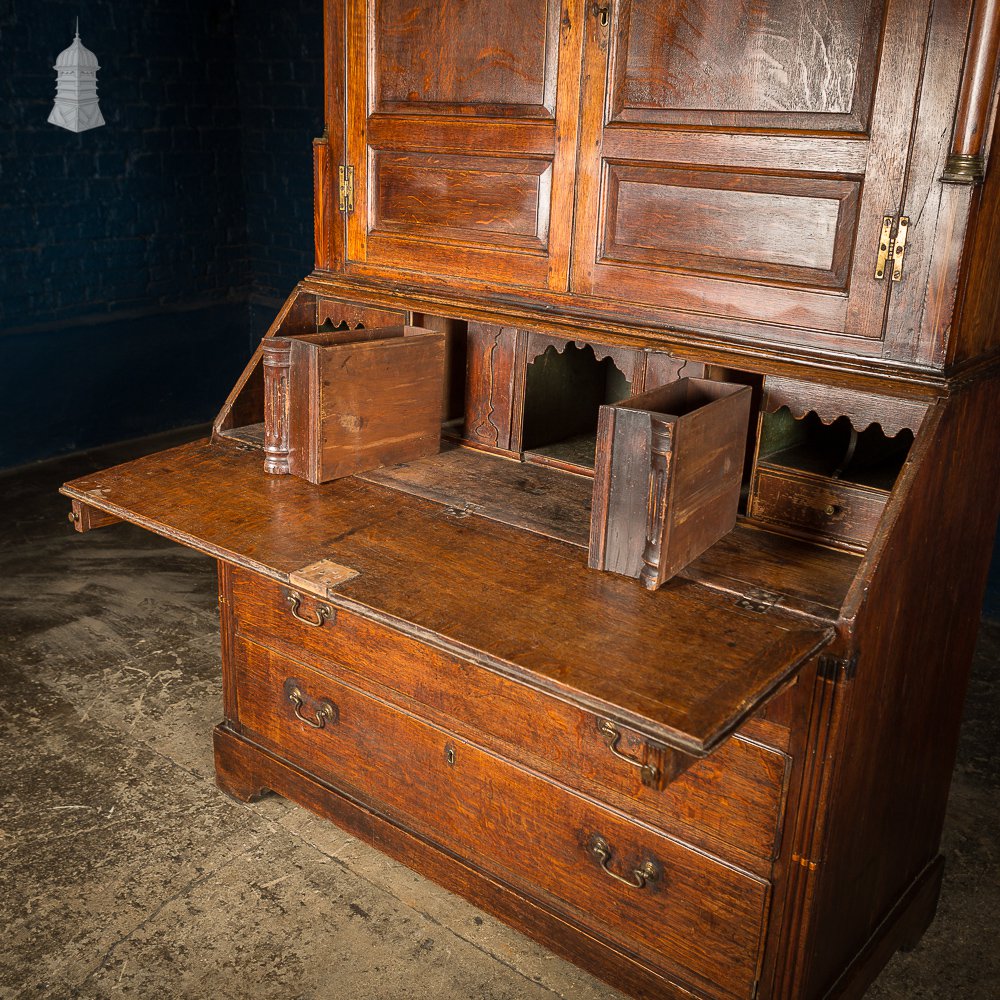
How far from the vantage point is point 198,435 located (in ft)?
20.2

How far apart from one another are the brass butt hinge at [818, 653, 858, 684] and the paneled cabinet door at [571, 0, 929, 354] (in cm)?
57

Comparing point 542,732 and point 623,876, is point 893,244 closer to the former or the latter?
point 542,732

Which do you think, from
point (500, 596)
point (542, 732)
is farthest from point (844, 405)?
point (542, 732)

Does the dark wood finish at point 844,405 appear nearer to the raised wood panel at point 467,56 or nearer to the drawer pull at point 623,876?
the raised wood panel at point 467,56

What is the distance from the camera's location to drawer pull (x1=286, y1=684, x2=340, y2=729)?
2.52 metres

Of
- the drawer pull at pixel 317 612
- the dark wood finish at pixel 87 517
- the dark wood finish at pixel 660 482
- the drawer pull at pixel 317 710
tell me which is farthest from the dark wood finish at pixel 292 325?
the dark wood finish at pixel 660 482

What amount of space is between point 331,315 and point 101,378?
3.46 metres

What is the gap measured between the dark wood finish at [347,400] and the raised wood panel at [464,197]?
271mm

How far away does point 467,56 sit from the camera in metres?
2.32

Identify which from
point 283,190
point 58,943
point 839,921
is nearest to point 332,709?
point 58,943

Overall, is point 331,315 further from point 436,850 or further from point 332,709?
point 436,850

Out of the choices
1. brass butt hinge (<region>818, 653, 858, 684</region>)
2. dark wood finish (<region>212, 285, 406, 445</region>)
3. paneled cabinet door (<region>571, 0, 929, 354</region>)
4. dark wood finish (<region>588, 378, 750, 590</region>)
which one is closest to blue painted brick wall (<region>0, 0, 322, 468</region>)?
dark wood finish (<region>212, 285, 406, 445</region>)

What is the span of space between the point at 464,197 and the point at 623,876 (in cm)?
151

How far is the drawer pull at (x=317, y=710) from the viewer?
2.52 metres
